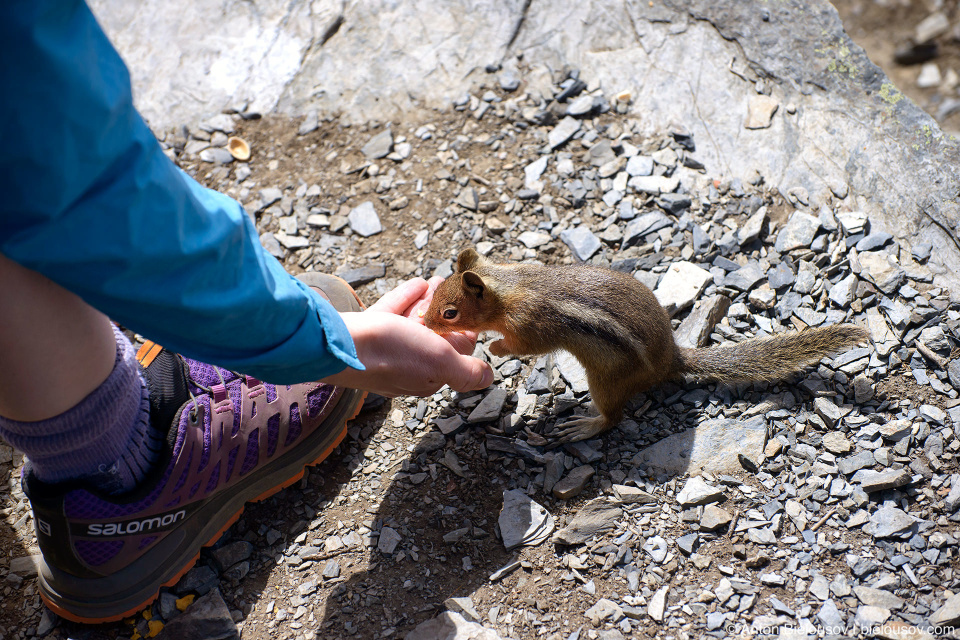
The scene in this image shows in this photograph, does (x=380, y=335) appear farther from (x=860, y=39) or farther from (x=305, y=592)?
(x=860, y=39)

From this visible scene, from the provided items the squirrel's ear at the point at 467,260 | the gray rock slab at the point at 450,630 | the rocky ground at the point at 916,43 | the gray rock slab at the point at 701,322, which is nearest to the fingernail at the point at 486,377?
the squirrel's ear at the point at 467,260

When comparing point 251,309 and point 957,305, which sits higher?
point 251,309

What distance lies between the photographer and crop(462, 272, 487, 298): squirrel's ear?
3.34 metres

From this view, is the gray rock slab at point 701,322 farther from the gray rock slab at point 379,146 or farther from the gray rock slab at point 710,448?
the gray rock slab at point 379,146

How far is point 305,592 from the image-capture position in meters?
2.83

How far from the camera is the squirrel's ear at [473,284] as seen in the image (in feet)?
11.0

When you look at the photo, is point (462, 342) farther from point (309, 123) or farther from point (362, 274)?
point (309, 123)

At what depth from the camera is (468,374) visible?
286cm

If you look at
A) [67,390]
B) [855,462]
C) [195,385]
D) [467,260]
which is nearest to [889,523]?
[855,462]

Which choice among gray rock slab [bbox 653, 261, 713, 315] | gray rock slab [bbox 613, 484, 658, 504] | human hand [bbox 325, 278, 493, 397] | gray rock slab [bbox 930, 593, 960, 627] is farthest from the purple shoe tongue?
gray rock slab [bbox 930, 593, 960, 627]

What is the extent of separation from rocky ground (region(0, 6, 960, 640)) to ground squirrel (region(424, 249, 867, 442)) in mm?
164

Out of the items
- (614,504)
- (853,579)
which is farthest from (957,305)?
(614,504)

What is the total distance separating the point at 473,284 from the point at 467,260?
27cm

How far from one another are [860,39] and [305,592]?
27.5ft
